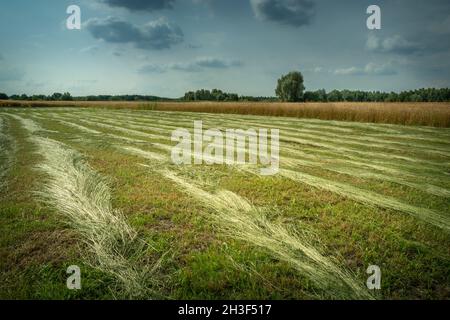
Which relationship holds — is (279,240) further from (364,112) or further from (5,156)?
(364,112)

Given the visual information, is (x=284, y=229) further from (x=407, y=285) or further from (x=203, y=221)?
(x=407, y=285)

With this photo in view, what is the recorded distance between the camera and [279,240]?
3982 millimetres

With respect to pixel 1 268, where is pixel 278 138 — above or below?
above

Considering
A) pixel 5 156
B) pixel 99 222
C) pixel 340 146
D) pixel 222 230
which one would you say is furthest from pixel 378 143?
pixel 5 156

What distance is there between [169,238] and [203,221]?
2.42 feet

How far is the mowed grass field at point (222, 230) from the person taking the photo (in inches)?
122

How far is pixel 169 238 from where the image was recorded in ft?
13.2

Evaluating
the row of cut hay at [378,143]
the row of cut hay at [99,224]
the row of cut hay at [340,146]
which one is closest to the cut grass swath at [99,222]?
the row of cut hay at [99,224]

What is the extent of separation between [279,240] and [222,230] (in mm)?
852

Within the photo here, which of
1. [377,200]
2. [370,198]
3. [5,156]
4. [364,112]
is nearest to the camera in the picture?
[377,200]

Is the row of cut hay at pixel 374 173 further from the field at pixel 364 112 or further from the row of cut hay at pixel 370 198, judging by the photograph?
the field at pixel 364 112

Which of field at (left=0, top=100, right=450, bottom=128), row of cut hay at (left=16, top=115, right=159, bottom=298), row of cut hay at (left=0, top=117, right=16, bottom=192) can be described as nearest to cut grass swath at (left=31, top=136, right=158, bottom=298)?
row of cut hay at (left=16, top=115, right=159, bottom=298)

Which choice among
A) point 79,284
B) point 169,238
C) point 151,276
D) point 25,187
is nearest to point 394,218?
point 169,238

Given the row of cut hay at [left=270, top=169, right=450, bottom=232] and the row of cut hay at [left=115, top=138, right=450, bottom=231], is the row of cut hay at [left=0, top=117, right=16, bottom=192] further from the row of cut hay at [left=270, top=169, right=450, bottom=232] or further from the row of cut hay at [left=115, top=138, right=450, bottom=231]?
the row of cut hay at [left=270, top=169, right=450, bottom=232]
